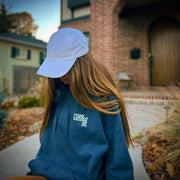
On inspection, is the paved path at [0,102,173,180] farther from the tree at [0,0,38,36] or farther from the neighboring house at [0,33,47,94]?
the tree at [0,0,38,36]

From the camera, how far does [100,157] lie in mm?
846

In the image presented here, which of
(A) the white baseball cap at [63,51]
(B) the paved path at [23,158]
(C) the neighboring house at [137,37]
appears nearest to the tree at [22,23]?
(C) the neighboring house at [137,37]

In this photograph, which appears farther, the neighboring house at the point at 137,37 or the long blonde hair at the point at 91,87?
the neighboring house at the point at 137,37

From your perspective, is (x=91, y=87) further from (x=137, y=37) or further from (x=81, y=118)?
(x=137, y=37)

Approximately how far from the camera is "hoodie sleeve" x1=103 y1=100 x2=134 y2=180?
804 millimetres

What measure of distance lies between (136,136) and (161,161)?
0.73 m

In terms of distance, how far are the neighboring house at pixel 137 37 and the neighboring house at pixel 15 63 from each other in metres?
8.60

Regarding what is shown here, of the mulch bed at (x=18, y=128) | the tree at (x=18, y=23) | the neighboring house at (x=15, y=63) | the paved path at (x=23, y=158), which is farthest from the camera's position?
the neighboring house at (x=15, y=63)

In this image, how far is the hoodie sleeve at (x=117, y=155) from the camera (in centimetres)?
80

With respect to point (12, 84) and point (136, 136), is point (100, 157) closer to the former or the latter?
point (136, 136)

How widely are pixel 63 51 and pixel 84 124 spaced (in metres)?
0.43

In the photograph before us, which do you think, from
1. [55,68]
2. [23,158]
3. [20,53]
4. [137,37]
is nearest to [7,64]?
[20,53]

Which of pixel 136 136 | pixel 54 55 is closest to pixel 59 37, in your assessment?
pixel 54 55

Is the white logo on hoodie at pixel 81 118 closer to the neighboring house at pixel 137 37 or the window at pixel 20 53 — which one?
the neighboring house at pixel 137 37
